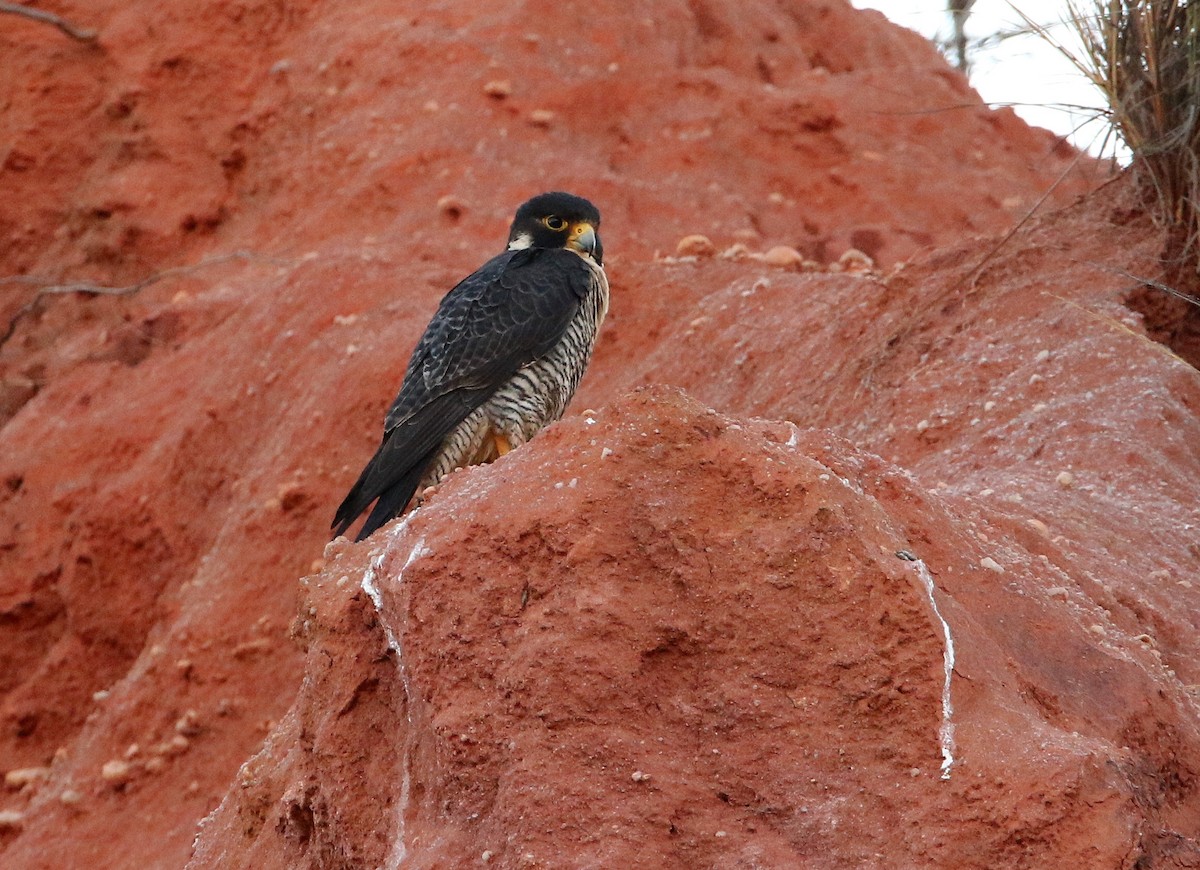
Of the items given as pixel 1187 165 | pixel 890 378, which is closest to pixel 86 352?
pixel 890 378

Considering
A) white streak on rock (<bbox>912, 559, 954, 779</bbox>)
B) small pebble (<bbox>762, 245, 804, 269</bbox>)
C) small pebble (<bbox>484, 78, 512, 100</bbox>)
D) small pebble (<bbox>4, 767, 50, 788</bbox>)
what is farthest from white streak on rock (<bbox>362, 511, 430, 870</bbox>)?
small pebble (<bbox>484, 78, 512, 100</bbox>)

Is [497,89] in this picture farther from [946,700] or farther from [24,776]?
[946,700]

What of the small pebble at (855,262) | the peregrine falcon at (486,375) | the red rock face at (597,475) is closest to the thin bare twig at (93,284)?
the red rock face at (597,475)

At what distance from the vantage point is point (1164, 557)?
191 inches

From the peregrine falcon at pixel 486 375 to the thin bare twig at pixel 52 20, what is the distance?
20.9ft

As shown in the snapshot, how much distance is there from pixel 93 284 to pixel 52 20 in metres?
2.01

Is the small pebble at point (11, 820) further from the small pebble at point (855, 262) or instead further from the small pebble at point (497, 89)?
the small pebble at point (497, 89)

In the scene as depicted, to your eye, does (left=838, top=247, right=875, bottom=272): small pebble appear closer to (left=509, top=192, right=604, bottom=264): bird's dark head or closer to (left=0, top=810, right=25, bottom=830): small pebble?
(left=509, top=192, right=604, bottom=264): bird's dark head

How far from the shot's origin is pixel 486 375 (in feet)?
20.1

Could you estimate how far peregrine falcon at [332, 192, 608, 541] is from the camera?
606cm

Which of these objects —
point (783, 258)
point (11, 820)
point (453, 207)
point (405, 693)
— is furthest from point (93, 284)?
point (405, 693)

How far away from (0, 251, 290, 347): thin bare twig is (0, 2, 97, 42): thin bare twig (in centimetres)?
180

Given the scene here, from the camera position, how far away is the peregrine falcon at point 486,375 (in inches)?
239

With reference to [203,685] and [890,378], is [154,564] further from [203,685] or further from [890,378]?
[890,378]
